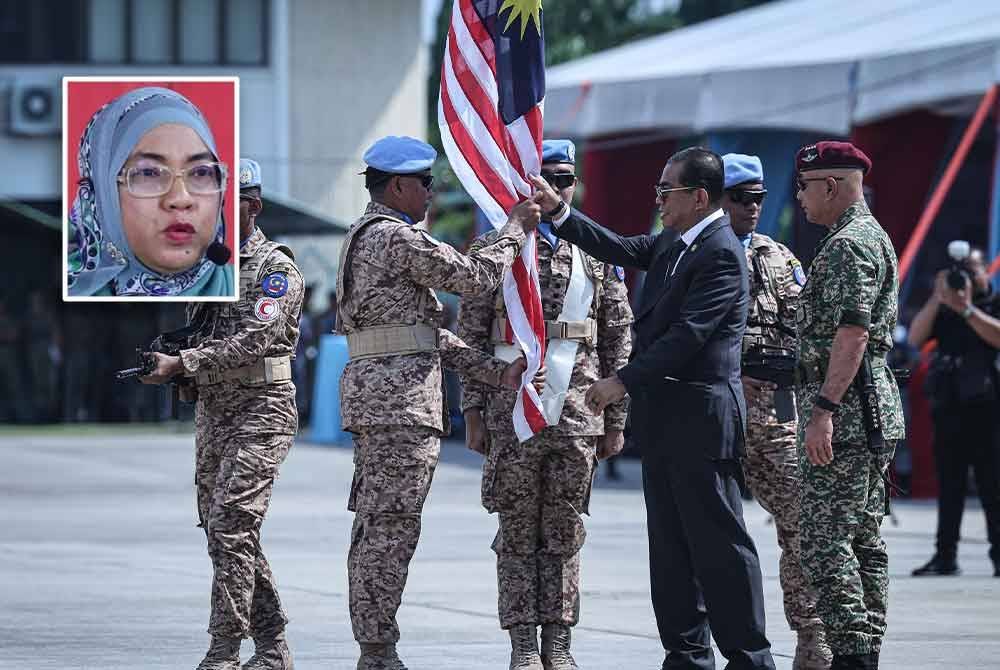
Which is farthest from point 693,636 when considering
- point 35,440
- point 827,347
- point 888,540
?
point 35,440

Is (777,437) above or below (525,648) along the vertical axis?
above

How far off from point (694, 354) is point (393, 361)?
1.22 metres

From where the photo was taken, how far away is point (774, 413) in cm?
877

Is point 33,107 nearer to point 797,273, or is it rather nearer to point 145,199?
point 145,199

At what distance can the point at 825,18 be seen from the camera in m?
22.8

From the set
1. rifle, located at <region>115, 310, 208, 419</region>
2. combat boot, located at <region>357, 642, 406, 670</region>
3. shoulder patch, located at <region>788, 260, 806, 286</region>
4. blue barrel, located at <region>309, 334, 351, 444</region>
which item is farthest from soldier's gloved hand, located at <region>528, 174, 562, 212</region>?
blue barrel, located at <region>309, 334, 351, 444</region>

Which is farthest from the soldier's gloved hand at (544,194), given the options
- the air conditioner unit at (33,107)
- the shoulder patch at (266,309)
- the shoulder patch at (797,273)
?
the air conditioner unit at (33,107)

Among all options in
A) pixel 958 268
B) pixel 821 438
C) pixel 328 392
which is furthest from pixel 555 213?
pixel 328 392

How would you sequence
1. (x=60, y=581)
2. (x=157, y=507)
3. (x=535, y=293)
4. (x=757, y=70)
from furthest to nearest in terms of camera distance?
(x=757, y=70) → (x=157, y=507) → (x=60, y=581) → (x=535, y=293)

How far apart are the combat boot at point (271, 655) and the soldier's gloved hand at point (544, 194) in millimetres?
2112

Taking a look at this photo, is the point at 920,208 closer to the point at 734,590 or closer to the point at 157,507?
the point at 157,507

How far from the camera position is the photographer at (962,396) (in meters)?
12.6

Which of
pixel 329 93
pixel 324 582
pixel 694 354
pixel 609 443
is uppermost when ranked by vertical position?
pixel 329 93

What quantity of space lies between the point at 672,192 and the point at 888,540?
715cm
